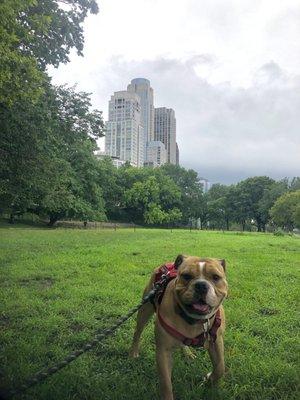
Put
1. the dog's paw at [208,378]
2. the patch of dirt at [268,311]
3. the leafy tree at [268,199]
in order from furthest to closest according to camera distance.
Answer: the leafy tree at [268,199]
the patch of dirt at [268,311]
the dog's paw at [208,378]

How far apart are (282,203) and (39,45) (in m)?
65.0

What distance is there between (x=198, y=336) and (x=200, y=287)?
0.58 meters

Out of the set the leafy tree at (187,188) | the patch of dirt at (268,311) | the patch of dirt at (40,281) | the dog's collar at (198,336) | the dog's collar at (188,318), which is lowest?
the patch of dirt at (268,311)

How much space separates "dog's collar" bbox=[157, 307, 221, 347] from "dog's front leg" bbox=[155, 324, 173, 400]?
65 millimetres

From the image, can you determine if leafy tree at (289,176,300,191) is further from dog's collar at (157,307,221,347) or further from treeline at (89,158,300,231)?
dog's collar at (157,307,221,347)

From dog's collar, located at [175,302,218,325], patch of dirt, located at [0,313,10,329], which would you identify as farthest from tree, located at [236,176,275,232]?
dog's collar, located at [175,302,218,325]

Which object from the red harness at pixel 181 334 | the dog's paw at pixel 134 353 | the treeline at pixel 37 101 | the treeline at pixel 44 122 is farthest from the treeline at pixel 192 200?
the red harness at pixel 181 334

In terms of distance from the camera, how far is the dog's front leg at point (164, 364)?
11.2 feet

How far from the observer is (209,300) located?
3324 millimetres

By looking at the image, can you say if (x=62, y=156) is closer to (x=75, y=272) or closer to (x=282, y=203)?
(x=75, y=272)

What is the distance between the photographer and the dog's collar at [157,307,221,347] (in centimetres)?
353

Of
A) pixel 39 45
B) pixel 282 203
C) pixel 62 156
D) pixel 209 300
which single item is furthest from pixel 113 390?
pixel 282 203

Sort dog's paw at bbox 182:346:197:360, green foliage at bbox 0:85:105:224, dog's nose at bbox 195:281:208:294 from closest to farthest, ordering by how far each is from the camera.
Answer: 1. dog's nose at bbox 195:281:208:294
2. dog's paw at bbox 182:346:197:360
3. green foliage at bbox 0:85:105:224

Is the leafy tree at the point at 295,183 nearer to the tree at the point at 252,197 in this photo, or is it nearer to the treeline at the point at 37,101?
the tree at the point at 252,197
